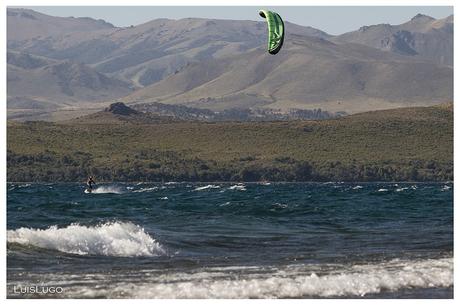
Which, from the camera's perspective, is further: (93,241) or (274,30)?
(274,30)

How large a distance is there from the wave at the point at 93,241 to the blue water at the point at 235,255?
0.05 metres

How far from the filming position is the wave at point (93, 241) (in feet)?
151

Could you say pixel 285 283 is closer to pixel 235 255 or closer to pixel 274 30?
pixel 235 255

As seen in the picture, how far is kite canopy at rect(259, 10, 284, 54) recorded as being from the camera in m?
51.0

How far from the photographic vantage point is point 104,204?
9000cm

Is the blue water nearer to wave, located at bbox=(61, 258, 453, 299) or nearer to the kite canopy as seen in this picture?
wave, located at bbox=(61, 258, 453, 299)

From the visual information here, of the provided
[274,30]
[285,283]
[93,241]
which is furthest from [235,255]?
[274,30]

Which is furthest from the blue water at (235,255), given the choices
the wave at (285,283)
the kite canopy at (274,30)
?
the kite canopy at (274,30)

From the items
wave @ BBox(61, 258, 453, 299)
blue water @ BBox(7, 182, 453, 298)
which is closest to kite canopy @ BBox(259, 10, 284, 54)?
blue water @ BBox(7, 182, 453, 298)

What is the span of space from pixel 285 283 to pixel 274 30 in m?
21.2

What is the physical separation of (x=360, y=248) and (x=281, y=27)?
11.4 m

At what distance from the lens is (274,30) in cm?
5434

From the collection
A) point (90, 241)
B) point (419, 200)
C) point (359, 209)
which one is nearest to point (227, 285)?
point (90, 241)
